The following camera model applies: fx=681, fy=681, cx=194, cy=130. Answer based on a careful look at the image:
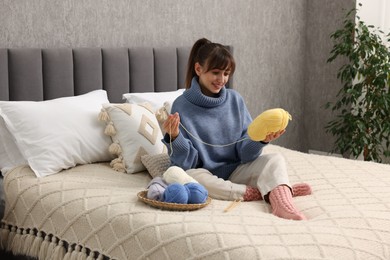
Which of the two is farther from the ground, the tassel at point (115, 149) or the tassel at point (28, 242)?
the tassel at point (115, 149)

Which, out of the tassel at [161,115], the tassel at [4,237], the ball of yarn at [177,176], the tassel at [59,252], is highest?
the tassel at [161,115]

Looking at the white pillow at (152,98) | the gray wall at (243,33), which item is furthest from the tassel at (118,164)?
the gray wall at (243,33)

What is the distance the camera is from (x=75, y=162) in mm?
3008

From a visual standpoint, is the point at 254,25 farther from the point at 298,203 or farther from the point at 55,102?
the point at 298,203

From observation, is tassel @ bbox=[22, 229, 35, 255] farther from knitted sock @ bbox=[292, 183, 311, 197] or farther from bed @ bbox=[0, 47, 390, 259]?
knitted sock @ bbox=[292, 183, 311, 197]

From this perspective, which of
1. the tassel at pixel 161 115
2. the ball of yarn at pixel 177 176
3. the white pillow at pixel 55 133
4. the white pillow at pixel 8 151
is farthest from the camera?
the tassel at pixel 161 115

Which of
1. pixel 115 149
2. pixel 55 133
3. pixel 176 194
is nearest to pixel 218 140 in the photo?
pixel 115 149

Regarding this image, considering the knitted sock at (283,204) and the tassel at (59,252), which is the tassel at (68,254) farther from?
the knitted sock at (283,204)

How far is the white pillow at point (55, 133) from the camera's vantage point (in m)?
2.89

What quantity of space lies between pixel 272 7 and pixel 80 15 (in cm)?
163

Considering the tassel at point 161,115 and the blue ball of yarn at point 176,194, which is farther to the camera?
the tassel at point 161,115

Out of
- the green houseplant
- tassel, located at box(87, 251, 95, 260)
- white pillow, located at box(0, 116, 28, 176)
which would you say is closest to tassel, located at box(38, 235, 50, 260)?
tassel, located at box(87, 251, 95, 260)

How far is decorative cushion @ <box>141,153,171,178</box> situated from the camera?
2.92 meters

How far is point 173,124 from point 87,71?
0.95 m
